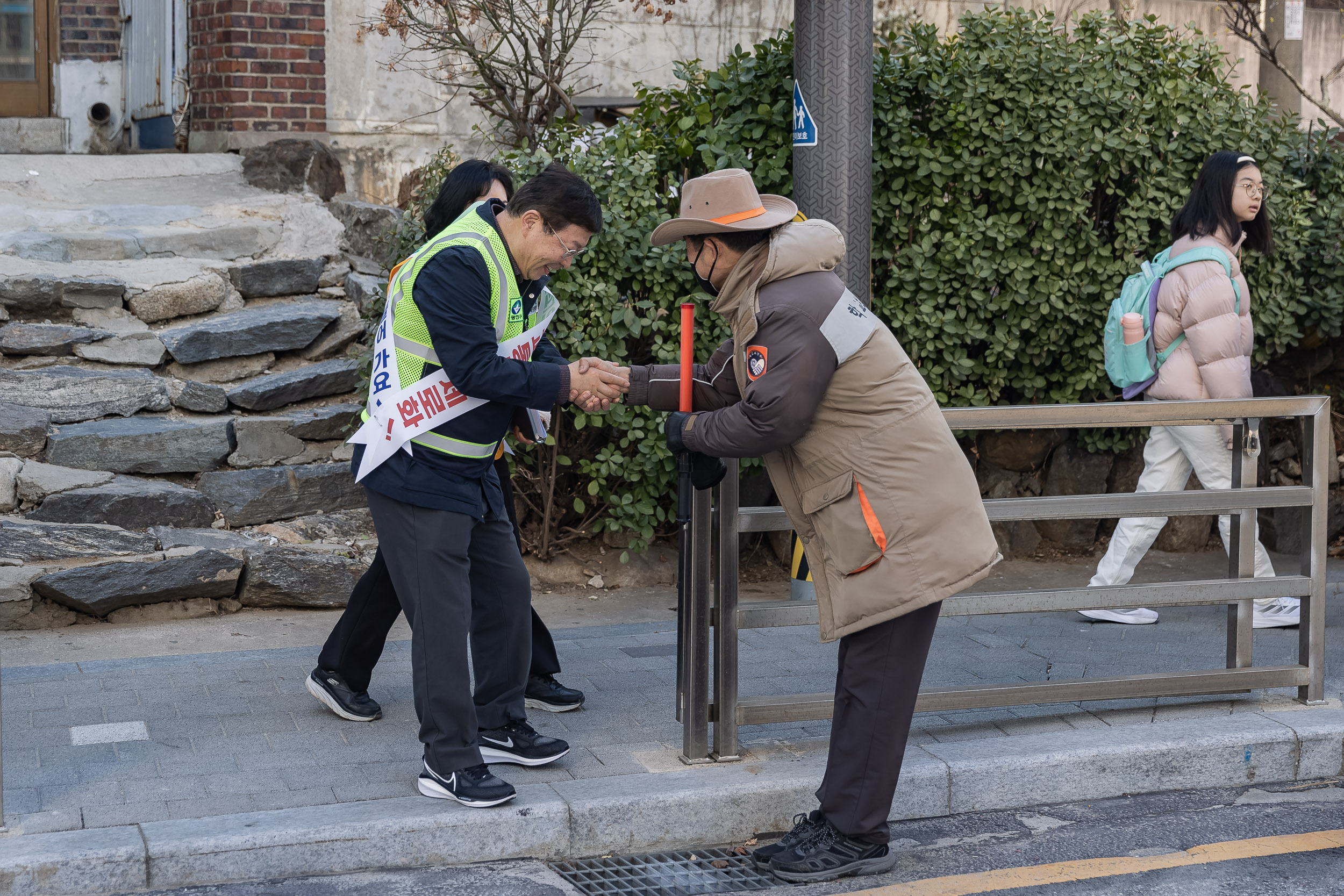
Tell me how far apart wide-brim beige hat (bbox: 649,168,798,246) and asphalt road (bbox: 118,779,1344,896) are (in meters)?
1.79

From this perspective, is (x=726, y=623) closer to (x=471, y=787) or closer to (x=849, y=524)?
(x=849, y=524)

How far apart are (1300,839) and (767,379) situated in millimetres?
2164

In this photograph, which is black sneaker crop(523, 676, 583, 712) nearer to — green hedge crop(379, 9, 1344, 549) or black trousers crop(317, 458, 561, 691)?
black trousers crop(317, 458, 561, 691)

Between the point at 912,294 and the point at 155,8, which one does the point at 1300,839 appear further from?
the point at 155,8

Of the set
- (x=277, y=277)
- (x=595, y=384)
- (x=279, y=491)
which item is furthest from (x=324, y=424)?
Result: (x=595, y=384)

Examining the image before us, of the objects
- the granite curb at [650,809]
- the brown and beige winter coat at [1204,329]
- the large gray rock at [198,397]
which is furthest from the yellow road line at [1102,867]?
the large gray rock at [198,397]

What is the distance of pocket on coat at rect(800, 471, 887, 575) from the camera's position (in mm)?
3568

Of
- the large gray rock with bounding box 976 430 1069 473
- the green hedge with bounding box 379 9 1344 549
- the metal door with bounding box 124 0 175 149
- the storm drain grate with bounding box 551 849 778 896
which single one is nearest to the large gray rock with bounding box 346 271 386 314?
the green hedge with bounding box 379 9 1344 549

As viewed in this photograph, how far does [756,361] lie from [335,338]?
4.42 m

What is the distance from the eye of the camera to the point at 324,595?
603 centimetres

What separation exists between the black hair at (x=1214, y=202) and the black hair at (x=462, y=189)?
9.98 ft

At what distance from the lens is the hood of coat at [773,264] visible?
3.59 metres

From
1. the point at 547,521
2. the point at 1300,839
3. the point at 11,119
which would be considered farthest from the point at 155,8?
the point at 1300,839

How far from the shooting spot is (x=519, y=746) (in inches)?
165
